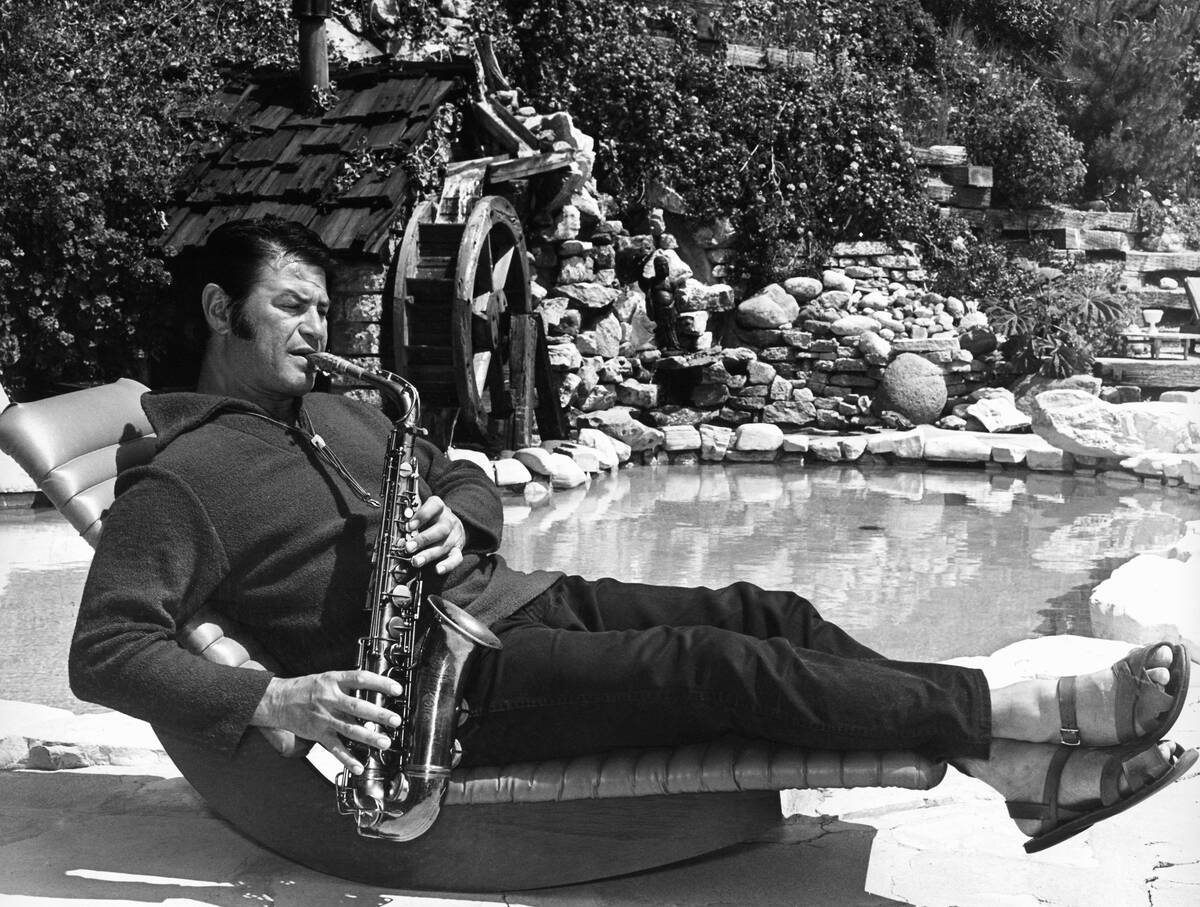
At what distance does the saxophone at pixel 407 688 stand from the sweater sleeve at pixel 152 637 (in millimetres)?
201

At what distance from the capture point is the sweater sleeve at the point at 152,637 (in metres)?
2.08

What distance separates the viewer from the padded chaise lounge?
84.7 inches

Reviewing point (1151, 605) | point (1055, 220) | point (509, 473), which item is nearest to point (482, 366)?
point (509, 473)

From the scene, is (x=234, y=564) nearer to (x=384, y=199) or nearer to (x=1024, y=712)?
(x=1024, y=712)

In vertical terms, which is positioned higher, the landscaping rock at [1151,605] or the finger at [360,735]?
the finger at [360,735]

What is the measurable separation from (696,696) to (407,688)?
474mm

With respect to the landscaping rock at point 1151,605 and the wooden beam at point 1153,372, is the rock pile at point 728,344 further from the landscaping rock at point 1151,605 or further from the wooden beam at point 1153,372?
the landscaping rock at point 1151,605

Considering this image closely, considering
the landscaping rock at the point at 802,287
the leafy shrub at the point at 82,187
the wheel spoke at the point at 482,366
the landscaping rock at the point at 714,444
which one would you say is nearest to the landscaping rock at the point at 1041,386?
the landscaping rock at the point at 802,287

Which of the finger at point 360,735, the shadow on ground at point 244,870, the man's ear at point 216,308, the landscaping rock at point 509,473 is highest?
the man's ear at point 216,308

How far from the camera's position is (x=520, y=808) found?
2.22 m

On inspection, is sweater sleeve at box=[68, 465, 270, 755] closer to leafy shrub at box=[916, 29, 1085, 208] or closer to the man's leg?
the man's leg

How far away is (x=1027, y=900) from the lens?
2178 mm

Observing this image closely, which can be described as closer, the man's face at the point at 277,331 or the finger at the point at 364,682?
the finger at the point at 364,682

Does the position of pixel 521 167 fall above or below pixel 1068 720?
above
